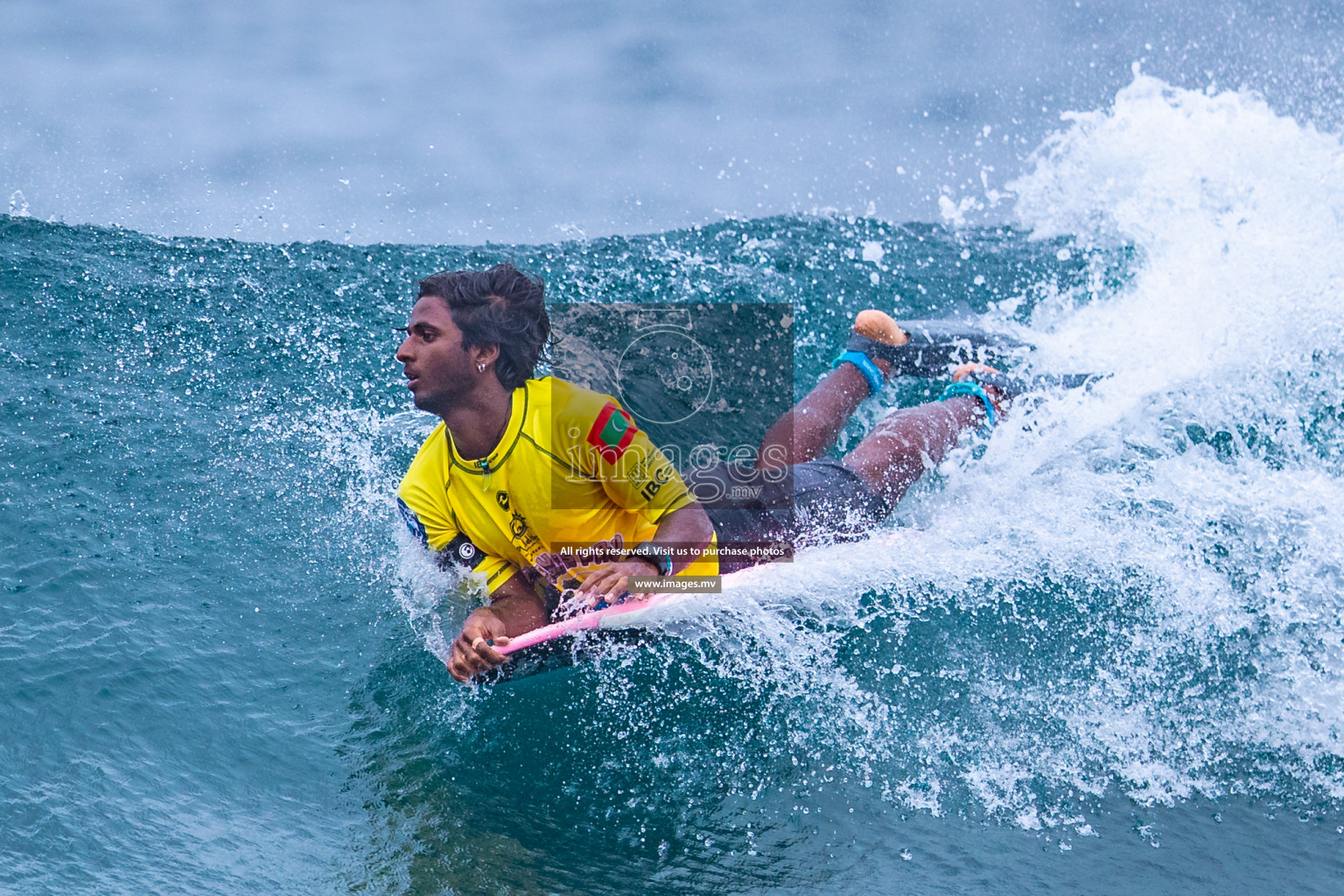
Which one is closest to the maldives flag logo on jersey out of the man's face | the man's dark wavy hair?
the man's dark wavy hair

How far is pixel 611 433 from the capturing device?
155 inches

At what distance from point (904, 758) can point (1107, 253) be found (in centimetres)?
593

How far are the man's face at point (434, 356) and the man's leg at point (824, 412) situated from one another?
2184 millimetres

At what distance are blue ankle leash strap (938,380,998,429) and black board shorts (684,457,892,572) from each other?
1.03 meters

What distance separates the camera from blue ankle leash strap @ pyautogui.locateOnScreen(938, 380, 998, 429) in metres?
6.20

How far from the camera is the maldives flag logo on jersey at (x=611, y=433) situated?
12.9ft

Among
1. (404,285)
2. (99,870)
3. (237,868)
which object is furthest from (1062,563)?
(404,285)

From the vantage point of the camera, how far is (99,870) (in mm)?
3607

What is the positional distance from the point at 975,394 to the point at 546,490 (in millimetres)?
3136

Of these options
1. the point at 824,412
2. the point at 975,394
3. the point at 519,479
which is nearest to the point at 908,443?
the point at 824,412

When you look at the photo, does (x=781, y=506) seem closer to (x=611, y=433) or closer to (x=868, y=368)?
(x=611, y=433)

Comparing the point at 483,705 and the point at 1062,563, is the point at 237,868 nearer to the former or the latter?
the point at 483,705

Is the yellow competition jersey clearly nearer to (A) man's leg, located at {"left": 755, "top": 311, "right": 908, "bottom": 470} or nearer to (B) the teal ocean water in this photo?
(B) the teal ocean water

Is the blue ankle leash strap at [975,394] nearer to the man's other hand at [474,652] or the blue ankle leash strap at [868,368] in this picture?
the blue ankle leash strap at [868,368]
